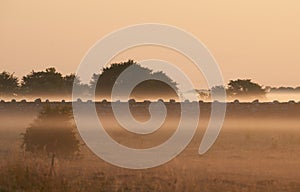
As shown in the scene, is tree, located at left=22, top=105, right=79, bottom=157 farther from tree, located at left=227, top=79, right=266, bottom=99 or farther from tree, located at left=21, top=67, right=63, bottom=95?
tree, located at left=227, top=79, right=266, bottom=99

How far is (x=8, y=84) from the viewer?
242 ft

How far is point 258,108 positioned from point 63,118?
831 inches

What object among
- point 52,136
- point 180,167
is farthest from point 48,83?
point 180,167

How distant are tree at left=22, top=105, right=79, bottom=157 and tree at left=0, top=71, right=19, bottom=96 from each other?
45.7 m

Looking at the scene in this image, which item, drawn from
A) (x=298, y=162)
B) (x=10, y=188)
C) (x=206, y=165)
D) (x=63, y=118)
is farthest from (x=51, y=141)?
(x=10, y=188)

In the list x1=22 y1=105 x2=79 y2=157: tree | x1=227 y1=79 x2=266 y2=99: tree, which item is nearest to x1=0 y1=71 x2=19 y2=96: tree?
x1=227 y1=79 x2=266 y2=99: tree

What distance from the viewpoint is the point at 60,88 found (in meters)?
71.1

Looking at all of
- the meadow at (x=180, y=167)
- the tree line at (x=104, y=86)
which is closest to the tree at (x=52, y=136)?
the meadow at (x=180, y=167)

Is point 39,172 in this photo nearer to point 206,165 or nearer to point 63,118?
point 206,165

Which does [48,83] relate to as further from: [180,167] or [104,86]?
[180,167]

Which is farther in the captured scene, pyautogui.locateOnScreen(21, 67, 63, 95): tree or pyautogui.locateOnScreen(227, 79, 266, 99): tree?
pyautogui.locateOnScreen(227, 79, 266, 99): tree

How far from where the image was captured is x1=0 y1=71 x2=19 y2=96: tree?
72.5 metres

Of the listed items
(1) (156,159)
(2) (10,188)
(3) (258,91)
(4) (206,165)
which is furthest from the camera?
Result: (3) (258,91)

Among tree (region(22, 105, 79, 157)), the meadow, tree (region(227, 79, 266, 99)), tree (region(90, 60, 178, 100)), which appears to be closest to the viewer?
A: the meadow
